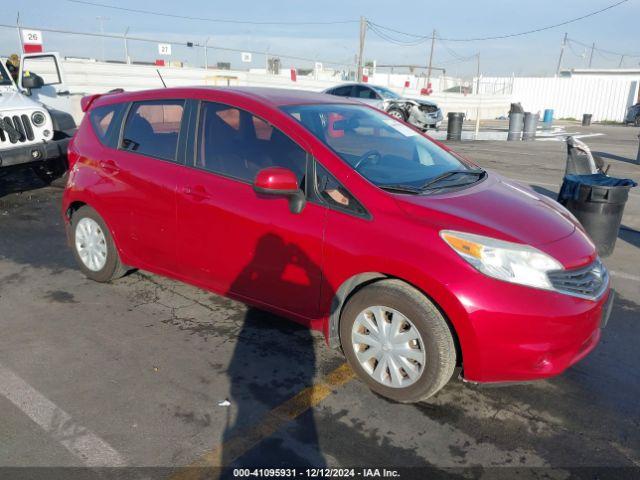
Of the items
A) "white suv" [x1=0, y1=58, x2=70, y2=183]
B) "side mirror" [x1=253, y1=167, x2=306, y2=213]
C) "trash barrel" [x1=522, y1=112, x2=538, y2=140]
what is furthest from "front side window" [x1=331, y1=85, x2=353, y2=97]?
"side mirror" [x1=253, y1=167, x2=306, y2=213]

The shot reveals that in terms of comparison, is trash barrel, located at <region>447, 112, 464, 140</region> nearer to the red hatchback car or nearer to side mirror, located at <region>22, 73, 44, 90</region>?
side mirror, located at <region>22, 73, 44, 90</region>

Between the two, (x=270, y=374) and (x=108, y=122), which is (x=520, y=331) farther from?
(x=108, y=122)

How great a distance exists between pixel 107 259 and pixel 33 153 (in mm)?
3700

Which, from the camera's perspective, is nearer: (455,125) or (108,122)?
(108,122)

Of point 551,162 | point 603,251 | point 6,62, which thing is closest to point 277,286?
point 603,251

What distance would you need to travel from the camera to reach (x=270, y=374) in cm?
323

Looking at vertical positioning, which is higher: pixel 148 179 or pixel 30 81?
pixel 30 81

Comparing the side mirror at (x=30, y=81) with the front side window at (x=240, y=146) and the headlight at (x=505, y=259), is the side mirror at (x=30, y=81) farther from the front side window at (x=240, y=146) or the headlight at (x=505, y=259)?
the headlight at (x=505, y=259)

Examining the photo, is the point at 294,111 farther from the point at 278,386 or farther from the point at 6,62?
the point at 6,62

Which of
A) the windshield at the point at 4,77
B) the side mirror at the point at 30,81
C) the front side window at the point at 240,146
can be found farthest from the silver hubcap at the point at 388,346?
the windshield at the point at 4,77

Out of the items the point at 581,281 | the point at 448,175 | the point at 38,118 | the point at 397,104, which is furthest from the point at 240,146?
the point at 397,104

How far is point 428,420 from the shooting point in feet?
9.29

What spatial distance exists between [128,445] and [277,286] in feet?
4.16

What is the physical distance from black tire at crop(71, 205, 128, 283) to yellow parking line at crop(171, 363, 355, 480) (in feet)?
7.47
